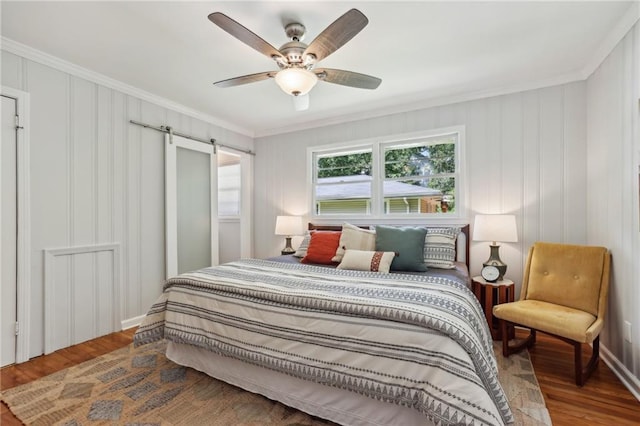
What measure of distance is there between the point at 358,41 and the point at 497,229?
6.84 feet

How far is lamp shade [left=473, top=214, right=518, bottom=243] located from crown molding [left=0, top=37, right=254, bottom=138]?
3540 mm

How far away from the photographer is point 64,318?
260 cm

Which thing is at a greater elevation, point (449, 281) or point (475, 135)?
point (475, 135)

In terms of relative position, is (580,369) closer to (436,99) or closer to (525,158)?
(525,158)

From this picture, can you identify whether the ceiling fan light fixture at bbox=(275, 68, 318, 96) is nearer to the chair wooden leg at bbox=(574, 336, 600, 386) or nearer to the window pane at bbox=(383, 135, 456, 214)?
the window pane at bbox=(383, 135, 456, 214)

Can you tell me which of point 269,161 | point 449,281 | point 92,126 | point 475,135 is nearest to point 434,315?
point 449,281

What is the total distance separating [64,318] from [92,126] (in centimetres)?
179

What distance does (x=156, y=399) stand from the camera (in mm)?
1862

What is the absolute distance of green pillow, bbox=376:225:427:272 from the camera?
8.66ft

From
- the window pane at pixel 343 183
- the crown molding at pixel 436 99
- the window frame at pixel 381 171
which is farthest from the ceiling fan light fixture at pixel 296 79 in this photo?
the window pane at pixel 343 183

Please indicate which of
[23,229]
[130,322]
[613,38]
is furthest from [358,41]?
[130,322]

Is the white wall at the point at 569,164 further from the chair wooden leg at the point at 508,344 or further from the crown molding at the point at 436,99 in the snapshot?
the chair wooden leg at the point at 508,344

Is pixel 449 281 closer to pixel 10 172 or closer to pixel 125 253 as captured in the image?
pixel 125 253

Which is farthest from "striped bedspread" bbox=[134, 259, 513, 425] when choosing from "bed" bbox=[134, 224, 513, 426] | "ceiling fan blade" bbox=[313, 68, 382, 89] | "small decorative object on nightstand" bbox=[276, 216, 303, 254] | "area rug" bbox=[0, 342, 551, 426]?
"small decorative object on nightstand" bbox=[276, 216, 303, 254]
